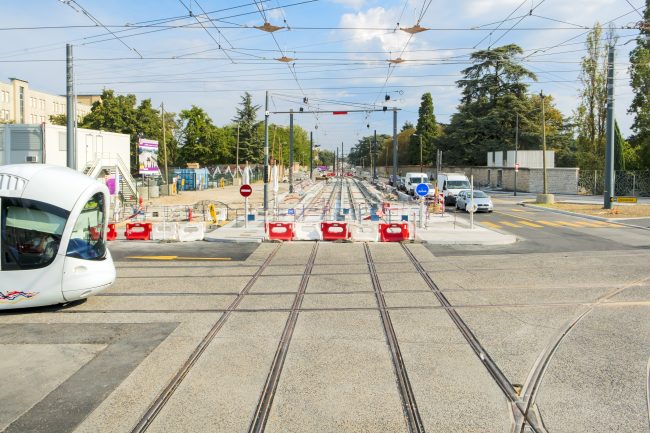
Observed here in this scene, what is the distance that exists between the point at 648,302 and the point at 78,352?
1042cm

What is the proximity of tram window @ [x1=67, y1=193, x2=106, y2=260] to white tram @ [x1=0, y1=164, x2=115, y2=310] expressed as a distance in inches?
0.7

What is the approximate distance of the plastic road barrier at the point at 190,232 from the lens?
2134 centimetres

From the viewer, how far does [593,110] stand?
169ft

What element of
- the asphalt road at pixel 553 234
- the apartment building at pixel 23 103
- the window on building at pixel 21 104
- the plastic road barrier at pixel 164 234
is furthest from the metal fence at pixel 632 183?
the window on building at pixel 21 104

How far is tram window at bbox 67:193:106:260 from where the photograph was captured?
1040cm

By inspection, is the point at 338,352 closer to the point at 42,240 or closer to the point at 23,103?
the point at 42,240

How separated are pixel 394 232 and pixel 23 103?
9689cm

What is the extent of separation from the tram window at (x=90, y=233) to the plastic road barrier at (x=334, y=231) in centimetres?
1097

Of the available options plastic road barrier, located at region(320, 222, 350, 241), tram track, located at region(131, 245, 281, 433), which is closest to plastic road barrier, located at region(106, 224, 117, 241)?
plastic road barrier, located at region(320, 222, 350, 241)

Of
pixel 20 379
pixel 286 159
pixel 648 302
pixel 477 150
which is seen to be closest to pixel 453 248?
pixel 648 302

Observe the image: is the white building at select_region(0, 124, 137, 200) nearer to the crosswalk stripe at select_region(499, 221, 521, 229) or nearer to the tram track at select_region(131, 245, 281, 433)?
the crosswalk stripe at select_region(499, 221, 521, 229)

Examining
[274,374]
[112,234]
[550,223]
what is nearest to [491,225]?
[550,223]

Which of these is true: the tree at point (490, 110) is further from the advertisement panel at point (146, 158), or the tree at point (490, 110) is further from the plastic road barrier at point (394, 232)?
the plastic road barrier at point (394, 232)

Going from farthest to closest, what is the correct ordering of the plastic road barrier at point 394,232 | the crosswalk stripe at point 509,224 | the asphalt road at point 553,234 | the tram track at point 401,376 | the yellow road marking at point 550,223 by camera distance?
the yellow road marking at point 550,223 < the crosswalk stripe at point 509,224 < the plastic road barrier at point 394,232 < the asphalt road at point 553,234 < the tram track at point 401,376
